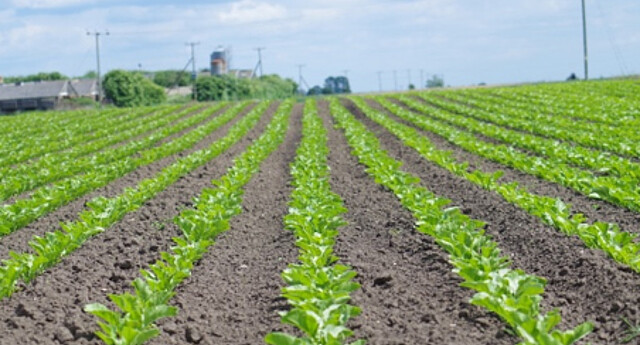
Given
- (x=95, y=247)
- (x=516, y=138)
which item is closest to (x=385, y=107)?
(x=516, y=138)

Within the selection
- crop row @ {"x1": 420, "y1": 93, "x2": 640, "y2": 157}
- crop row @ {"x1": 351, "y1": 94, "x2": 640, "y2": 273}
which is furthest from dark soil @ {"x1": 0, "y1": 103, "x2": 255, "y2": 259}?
crop row @ {"x1": 420, "y1": 93, "x2": 640, "y2": 157}

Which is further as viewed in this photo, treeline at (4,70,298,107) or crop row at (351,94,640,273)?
treeline at (4,70,298,107)

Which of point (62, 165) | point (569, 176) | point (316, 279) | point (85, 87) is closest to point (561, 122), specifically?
point (569, 176)

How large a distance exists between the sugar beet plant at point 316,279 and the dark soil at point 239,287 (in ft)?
0.87

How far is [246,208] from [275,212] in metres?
0.47

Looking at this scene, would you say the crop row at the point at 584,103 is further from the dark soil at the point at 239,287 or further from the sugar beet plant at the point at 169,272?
the dark soil at the point at 239,287

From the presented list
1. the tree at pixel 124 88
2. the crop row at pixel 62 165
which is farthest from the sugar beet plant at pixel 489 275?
the tree at pixel 124 88

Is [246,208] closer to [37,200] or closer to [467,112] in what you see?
[37,200]

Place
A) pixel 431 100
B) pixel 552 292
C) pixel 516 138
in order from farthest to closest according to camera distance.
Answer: pixel 431 100, pixel 516 138, pixel 552 292

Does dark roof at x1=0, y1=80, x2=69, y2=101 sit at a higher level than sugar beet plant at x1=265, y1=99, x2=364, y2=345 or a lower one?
higher

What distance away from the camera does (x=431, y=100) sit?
40438mm

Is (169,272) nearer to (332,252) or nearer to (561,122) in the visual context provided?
(332,252)

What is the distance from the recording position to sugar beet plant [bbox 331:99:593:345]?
4.68 m

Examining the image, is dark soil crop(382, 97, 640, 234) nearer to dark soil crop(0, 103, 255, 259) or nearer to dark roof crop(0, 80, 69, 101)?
dark soil crop(0, 103, 255, 259)
